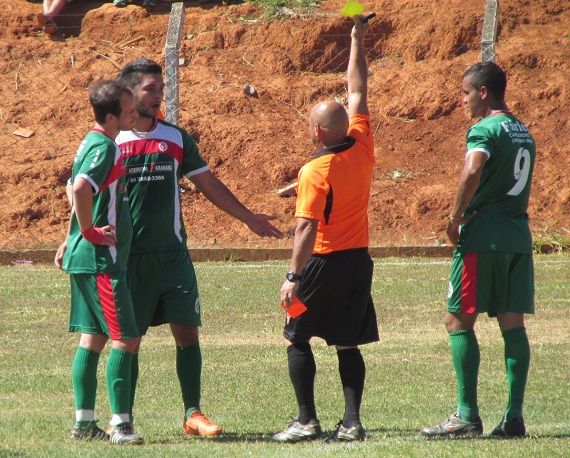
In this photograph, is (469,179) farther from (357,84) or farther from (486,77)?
(357,84)

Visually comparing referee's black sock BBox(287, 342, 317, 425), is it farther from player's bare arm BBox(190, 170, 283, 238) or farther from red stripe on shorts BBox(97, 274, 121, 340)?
red stripe on shorts BBox(97, 274, 121, 340)

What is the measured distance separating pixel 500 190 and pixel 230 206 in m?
1.71

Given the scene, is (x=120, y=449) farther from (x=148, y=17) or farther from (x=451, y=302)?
(x=148, y=17)

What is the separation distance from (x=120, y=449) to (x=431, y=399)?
2528mm

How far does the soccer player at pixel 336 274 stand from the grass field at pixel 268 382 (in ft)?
0.90

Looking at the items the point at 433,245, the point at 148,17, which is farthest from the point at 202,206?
the point at 148,17

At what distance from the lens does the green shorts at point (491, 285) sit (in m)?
5.98

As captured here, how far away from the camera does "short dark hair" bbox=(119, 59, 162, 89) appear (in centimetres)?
611

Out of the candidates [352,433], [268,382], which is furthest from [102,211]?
[268,382]

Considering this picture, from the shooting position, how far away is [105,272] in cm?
564

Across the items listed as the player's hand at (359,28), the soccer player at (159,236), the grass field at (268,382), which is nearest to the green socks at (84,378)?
the grass field at (268,382)

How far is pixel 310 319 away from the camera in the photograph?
5.82m

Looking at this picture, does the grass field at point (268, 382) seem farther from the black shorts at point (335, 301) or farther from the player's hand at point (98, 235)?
the player's hand at point (98, 235)

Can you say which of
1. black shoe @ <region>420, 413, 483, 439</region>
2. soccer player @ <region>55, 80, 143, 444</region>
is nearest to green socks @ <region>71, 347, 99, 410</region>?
soccer player @ <region>55, 80, 143, 444</region>
